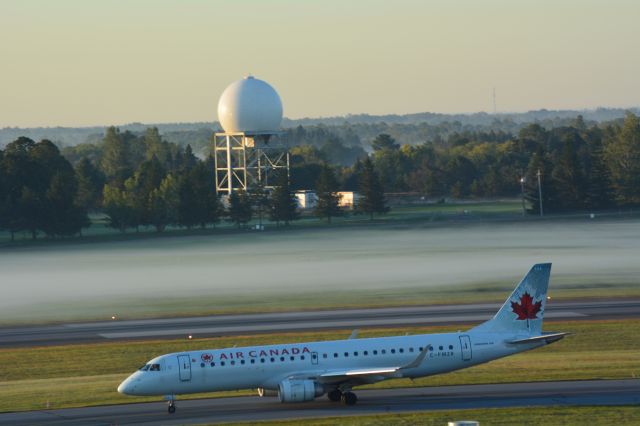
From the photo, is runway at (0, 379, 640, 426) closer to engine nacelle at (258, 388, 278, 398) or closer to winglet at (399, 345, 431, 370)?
engine nacelle at (258, 388, 278, 398)

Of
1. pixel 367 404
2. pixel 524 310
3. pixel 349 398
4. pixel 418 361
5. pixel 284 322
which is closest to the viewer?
pixel 418 361

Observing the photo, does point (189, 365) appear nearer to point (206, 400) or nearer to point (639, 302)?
point (206, 400)

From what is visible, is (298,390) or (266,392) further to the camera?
(266,392)

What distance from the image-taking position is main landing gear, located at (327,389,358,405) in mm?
57281

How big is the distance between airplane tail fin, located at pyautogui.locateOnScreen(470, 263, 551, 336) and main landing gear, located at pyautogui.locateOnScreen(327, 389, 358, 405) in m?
7.71

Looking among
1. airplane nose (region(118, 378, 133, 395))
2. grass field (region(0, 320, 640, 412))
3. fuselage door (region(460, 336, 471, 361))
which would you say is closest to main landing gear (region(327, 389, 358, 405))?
grass field (region(0, 320, 640, 412))

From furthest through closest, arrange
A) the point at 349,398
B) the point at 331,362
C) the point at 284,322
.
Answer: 1. the point at 284,322
2. the point at 331,362
3. the point at 349,398

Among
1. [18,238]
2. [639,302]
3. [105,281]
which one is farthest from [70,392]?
[18,238]

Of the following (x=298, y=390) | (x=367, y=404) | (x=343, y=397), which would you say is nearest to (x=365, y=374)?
(x=343, y=397)

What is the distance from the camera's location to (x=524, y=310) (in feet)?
197

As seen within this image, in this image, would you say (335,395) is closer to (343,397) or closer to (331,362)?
(343,397)

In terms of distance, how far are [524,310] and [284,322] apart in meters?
32.6

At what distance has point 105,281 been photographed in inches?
5032

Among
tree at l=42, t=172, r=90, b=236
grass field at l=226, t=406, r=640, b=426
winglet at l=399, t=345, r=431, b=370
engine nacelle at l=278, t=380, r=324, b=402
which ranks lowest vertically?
grass field at l=226, t=406, r=640, b=426
